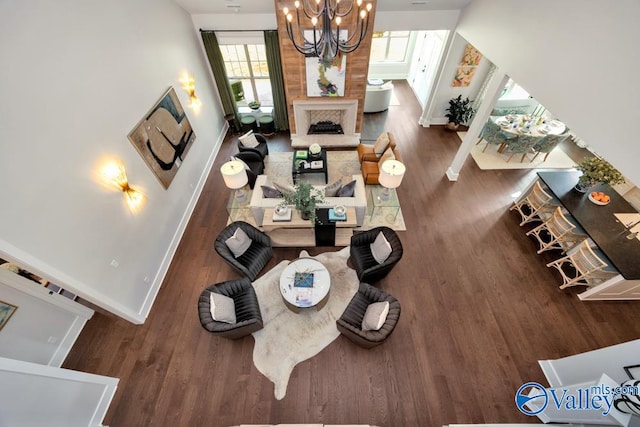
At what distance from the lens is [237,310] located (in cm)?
400

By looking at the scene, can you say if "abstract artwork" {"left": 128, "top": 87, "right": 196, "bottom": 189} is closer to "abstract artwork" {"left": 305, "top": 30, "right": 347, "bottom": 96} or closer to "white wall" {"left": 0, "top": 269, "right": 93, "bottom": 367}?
"white wall" {"left": 0, "top": 269, "right": 93, "bottom": 367}

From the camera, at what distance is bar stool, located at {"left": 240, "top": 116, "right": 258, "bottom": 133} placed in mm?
7816

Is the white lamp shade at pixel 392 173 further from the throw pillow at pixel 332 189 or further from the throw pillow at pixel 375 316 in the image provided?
the throw pillow at pixel 375 316

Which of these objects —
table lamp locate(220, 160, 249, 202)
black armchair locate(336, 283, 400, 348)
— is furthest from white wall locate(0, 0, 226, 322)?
black armchair locate(336, 283, 400, 348)

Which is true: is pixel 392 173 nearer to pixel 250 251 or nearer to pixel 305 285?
pixel 305 285

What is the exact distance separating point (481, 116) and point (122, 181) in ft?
20.9

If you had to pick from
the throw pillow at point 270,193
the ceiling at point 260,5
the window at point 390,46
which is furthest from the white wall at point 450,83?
the throw pillow at point 270,193

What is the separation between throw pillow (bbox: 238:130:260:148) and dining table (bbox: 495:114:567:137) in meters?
6.28

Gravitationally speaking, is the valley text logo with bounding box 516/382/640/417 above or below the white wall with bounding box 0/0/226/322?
below

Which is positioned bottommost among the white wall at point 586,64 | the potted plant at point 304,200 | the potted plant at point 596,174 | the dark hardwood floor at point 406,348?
the dark hardwood floor at point 406,348

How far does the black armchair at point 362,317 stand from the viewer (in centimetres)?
344

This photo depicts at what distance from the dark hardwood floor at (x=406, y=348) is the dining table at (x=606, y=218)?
843mm

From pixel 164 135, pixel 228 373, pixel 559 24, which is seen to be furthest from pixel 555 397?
pixel 164 135

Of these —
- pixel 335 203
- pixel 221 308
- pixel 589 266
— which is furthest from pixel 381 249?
pixel 589 266
